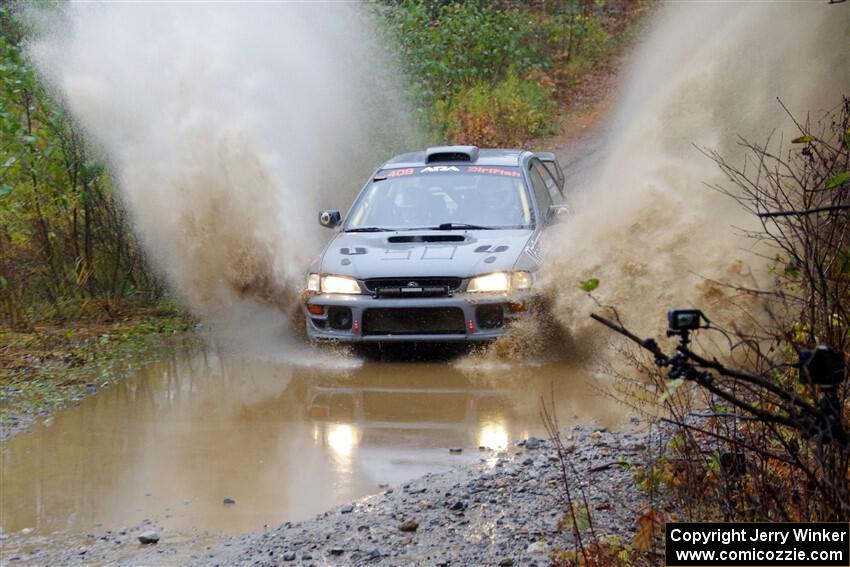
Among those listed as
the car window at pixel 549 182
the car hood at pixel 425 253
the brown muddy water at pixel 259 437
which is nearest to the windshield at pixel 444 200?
the car hood at pixel 425 253

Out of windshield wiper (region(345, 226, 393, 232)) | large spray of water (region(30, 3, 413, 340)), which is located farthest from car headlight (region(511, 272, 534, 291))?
large spray of water (region(30, 3, 413, 340))

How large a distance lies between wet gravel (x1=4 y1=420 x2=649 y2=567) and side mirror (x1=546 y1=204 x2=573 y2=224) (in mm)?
4567

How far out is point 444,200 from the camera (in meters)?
10.9

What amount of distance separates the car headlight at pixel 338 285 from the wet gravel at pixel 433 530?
11.6ft

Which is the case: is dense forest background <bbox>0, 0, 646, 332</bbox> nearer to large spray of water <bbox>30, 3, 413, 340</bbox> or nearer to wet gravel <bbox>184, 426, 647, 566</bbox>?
large spray of water <bbox>30, 3, 413, 340</bbox>

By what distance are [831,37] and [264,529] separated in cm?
839

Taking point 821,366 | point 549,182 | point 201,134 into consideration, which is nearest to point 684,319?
point 821,366

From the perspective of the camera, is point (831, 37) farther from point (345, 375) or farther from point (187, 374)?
point (187, 374)

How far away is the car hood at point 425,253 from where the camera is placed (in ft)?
31.2

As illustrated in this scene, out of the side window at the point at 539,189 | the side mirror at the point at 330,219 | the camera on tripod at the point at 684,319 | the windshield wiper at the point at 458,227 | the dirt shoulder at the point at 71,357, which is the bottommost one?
the dirt shoulder at the point at 71,357

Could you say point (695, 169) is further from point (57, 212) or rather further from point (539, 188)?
point (57, 212)

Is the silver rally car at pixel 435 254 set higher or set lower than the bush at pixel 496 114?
lower

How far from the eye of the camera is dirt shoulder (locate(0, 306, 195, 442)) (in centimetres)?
888

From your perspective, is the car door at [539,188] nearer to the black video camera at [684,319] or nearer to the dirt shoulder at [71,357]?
the dirt shoulder at [71,357]
